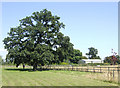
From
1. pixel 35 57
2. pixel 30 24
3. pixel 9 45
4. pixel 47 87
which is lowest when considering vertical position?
pixel 47 87

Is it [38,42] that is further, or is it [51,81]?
[38,42]

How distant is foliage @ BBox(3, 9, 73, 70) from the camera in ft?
175

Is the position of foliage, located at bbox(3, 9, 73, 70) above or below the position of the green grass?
above

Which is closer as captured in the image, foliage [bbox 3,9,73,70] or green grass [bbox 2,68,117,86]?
green grass [bbox 2,68,117,86]

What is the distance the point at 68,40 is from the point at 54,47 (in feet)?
15.7

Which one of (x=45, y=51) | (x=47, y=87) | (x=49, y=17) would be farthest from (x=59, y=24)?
(x=47, y=87)

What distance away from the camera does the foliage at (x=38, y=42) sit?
53375mm

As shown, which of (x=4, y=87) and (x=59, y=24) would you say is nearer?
(x=4, y=87)

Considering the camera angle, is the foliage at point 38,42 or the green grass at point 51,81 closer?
the green grass at point 51,81

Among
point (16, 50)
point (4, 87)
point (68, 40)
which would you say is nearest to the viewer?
point (4, 87)

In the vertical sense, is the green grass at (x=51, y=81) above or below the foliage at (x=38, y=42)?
below

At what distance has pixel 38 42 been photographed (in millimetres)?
58438

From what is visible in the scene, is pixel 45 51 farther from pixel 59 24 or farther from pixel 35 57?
pixel 59 24

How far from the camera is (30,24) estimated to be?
60719 mm
